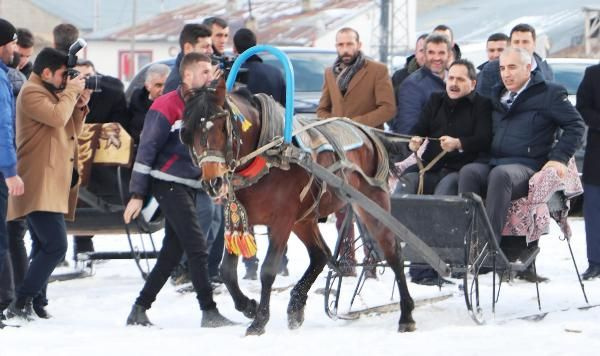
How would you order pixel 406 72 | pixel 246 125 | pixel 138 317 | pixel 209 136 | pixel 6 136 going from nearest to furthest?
pixel 209 136
pixel 246 125
pixel 6 136
pixel 138 317
pixel 406 72

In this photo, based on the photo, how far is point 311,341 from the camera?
309 inches

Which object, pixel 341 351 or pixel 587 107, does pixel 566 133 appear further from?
pixel 341 351

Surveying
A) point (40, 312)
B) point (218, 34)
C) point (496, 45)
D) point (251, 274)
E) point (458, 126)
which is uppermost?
point (218, 34)

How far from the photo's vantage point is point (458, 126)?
9.85 meters

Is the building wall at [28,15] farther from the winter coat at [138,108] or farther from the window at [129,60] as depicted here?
the winter coat at [138,108]

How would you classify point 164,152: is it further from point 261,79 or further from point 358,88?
point 358,88

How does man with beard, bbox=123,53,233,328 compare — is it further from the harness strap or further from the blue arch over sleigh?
the harness strap

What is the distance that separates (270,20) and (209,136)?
5099 cm

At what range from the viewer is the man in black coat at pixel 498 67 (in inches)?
424

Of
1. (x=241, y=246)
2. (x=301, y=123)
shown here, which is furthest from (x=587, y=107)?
(x=241, y=246)

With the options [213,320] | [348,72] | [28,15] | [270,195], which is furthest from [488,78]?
[28,15]

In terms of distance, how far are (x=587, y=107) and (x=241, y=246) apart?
14.1 ft

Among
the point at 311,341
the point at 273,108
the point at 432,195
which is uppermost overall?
the point at 273,108

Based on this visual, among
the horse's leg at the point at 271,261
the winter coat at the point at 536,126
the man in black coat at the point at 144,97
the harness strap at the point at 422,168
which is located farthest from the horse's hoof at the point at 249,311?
the man in black coat at the point at 144,97
